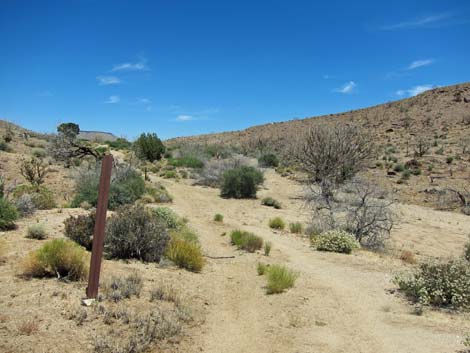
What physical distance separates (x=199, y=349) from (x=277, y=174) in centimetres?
3085

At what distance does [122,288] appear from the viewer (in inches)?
261

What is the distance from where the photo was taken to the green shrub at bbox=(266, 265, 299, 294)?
25.5ft

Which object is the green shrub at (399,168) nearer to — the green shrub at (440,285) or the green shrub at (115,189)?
the green shrub at (115,189)

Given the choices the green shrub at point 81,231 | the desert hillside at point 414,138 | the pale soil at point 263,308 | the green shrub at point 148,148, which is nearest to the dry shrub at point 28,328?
the pale soil at point 263,308

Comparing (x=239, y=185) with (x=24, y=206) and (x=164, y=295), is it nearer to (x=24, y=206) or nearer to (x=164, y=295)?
(x=24, y=206)

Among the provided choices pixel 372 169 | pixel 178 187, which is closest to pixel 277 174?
pixel 372 169

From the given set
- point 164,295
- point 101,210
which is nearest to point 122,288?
point 164,295

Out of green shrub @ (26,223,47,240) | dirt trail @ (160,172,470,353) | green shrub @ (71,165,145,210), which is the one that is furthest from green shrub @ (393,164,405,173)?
green shrub @ (26,223,47,240)

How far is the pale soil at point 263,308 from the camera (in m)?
5.36

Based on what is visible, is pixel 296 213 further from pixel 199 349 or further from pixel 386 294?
pixel 199 349

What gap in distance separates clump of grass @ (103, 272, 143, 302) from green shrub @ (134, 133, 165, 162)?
32.8 meters

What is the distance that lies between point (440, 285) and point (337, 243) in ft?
15.0

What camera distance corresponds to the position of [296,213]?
1959 centimetres

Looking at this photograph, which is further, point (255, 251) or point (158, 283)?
point (255, 251)
